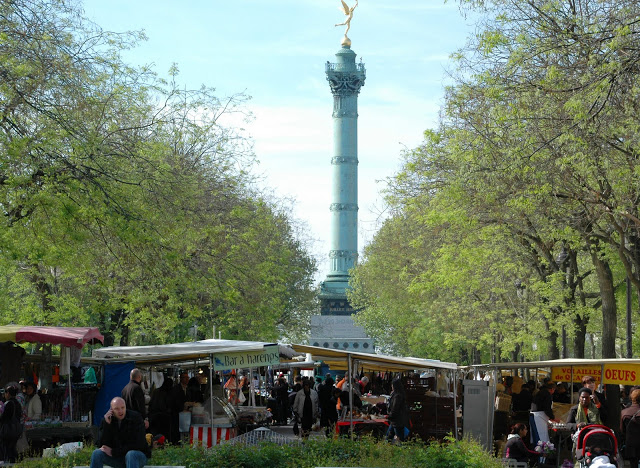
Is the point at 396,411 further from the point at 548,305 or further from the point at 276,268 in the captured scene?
the point at 276,268

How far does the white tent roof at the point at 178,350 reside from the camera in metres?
18.5

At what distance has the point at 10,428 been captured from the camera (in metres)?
15.3

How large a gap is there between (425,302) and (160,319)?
67.5 feet

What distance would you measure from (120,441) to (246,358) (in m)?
7.61

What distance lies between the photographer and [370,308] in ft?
234

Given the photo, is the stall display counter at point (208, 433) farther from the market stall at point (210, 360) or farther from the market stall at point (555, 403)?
the market stall at point (555, 403)

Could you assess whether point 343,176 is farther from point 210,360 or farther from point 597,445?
point 597,445

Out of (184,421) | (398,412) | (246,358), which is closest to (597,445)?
(246,358)

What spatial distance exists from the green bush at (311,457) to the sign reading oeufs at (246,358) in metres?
4.18

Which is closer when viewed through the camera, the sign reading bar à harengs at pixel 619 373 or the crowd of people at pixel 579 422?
the crowd of people at pixel 579 422

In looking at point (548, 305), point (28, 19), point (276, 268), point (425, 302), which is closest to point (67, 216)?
point (28, 19)

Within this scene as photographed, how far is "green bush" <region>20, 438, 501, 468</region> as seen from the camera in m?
13.1

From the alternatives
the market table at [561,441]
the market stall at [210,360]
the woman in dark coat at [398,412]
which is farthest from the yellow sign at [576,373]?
the market stall at [210,360]

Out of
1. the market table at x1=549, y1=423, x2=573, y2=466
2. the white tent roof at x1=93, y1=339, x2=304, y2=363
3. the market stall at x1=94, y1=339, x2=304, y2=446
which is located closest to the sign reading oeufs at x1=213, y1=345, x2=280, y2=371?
the market stall at x1=94, y1=339, x2=304, y2=446
